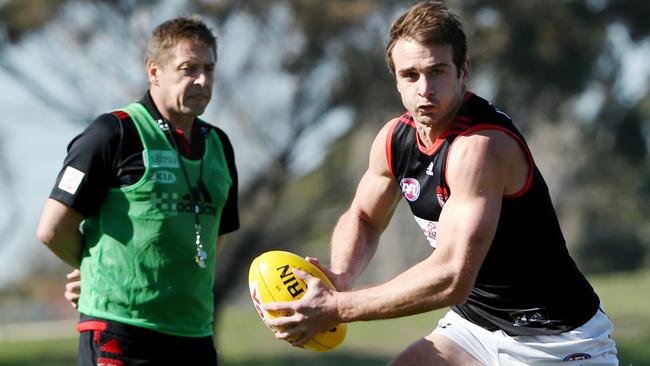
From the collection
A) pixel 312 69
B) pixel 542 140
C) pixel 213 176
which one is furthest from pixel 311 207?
pixel 213 176

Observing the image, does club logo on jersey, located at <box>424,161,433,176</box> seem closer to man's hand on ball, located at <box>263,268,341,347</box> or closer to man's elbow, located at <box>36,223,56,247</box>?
man's hand on ball, located at <box>263,268,341,347</box>

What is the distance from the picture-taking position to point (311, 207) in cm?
2612

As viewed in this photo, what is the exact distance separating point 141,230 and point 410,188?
1520 mm

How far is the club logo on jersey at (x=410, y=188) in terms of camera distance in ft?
16.0

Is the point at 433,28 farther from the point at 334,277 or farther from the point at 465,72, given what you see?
the point at 334,277

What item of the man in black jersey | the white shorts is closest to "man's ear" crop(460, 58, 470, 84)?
the man in black jersey

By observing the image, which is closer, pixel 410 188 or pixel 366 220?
pixel 410 188

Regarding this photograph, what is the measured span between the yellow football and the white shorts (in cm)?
60

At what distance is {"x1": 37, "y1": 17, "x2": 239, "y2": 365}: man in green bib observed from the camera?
5.53 m

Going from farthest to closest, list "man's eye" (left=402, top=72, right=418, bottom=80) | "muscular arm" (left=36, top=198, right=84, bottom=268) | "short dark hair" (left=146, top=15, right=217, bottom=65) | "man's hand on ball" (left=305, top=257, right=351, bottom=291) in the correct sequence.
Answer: "short dark hair" (left=146, top=15, right=217, bottom=65), "muscular arm" (left=36, top=198, right=84, bottom=268), "man's hand on ball" (left=305, top=257, right=351, bottom=291), "man's eye" (left=402, top=72, right=418, bottom=80)

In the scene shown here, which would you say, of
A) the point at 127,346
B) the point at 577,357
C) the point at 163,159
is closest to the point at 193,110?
the point at 163,159

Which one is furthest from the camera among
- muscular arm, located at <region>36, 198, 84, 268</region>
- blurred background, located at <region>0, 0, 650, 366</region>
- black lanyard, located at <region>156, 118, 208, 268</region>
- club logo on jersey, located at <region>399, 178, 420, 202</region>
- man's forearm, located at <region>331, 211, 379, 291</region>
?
blurred background, located at <region>0, 0, 650, 366</region>

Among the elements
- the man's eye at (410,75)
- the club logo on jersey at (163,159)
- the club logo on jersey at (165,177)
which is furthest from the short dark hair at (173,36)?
the man's eye at (410,75)

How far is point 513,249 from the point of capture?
4781 mm
